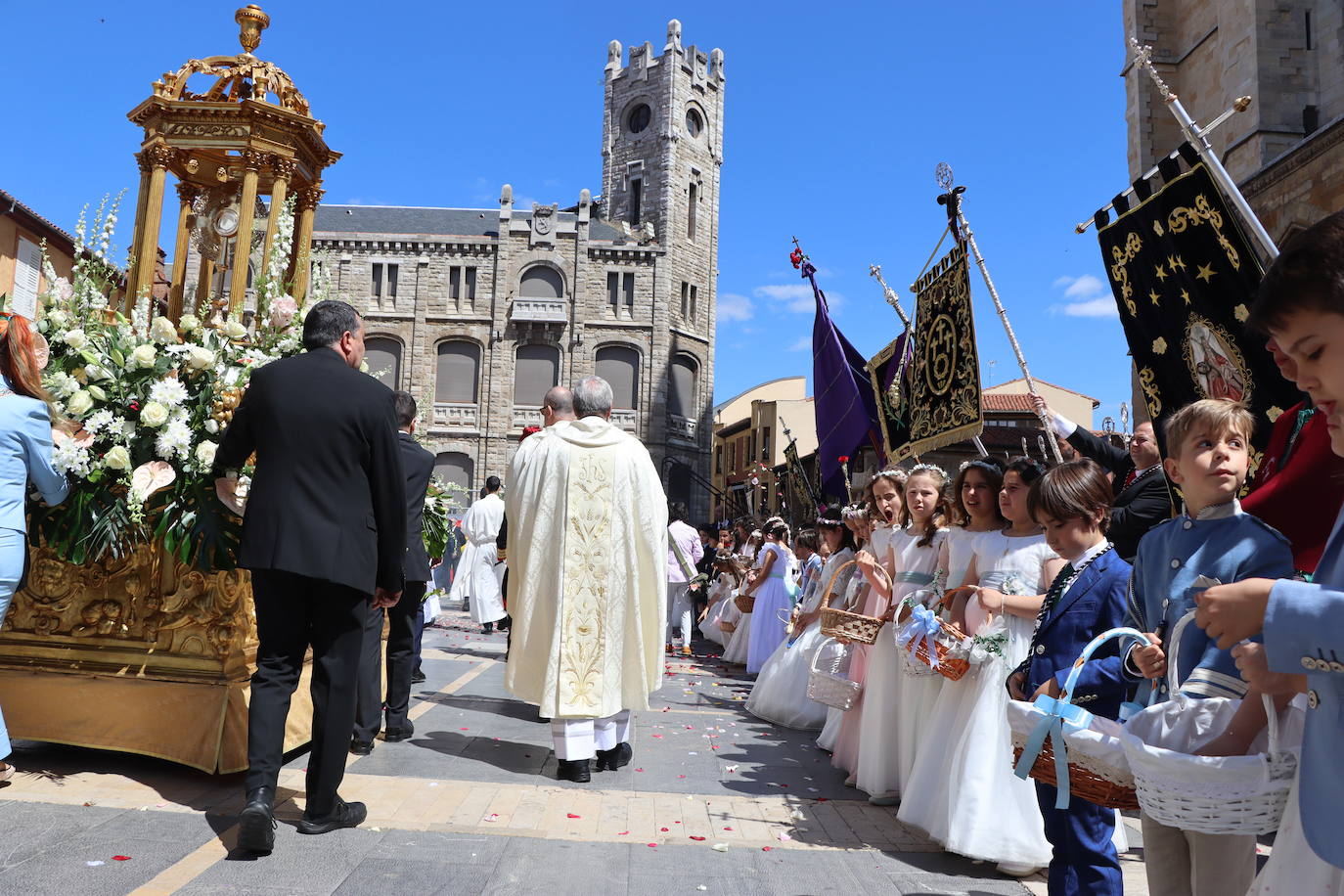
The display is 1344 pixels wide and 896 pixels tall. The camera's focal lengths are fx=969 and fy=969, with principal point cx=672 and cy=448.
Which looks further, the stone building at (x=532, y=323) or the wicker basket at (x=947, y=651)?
the stone building at (x=532, y=323)

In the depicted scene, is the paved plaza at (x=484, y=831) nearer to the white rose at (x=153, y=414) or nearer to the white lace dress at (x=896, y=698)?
the white lace dress at (x=896, y=698)

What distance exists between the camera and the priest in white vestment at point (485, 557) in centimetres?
1403

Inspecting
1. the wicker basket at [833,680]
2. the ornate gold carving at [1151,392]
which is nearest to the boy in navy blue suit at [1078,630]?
the wicker basket at [833,680]

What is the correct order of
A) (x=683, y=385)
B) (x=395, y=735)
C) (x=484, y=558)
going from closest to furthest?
1. (x=395, y=735)
2. (x=484, y=558)
3. (x=683, y=385)

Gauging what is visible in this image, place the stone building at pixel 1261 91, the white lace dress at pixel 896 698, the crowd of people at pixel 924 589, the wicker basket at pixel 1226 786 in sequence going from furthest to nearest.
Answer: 1. the stone building at pixel 1261 91
2. the white lace dress at pixel 896 698
3. the wicker basket at pixel 1226 786
4. the crowd of people at pixel 924 589

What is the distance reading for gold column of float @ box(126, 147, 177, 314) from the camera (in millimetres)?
8625

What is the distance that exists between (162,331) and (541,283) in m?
38.9

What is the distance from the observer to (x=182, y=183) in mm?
9008

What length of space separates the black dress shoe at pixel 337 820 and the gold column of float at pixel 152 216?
6372mm

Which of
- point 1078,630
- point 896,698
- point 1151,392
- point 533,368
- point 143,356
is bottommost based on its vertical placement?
point 896,698

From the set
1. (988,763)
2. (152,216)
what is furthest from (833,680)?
(152,216)

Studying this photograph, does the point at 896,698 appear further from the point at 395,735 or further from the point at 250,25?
the point at 250,25

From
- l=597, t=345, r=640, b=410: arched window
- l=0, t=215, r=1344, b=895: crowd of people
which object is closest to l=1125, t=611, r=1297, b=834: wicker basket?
l=0, t=215, r=1344, b=895: crowd of people

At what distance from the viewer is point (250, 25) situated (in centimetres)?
900
